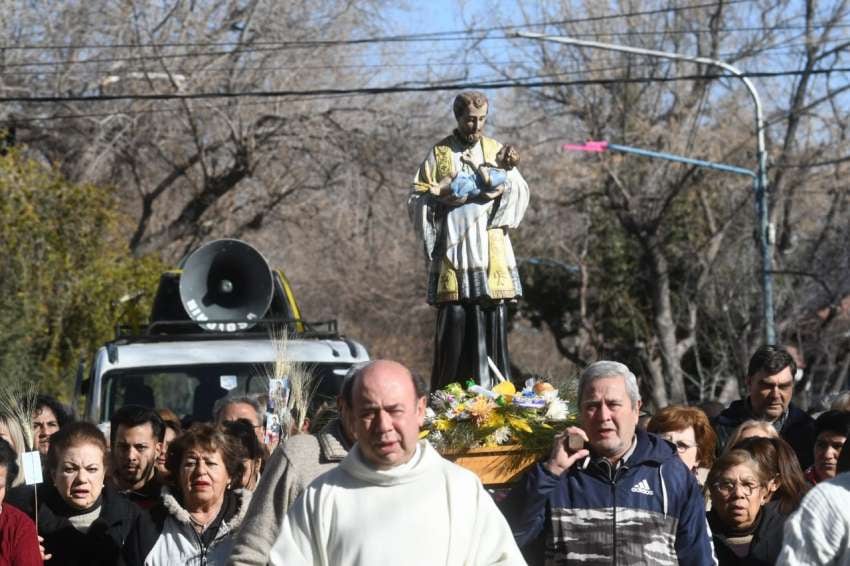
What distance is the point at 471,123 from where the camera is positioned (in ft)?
25.6

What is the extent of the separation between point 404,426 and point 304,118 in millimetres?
25047

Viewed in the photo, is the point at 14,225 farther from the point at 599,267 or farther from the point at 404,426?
the point at 404,426

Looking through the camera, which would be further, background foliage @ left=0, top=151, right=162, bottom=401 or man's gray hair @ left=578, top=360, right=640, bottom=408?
background foliage @ left=0, top=151, right=162, bottom=401

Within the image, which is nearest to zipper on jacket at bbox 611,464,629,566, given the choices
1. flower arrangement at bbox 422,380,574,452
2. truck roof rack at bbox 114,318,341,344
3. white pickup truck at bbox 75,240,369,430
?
flower arrangement at bbox 422,380,574,452

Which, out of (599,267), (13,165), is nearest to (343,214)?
(599,267)

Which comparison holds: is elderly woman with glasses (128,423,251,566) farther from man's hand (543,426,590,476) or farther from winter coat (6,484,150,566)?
man's hand (543,426,590,476)

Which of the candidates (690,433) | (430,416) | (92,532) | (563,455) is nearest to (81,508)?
(92,532)

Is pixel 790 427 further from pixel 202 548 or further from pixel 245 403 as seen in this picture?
pixel 202 548

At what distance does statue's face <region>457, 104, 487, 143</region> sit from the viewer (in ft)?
25.4

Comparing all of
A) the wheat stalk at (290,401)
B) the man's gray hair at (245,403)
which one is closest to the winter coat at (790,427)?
the wheat stalk at (290,401)

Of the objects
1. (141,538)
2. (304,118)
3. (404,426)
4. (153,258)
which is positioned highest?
(304,118)

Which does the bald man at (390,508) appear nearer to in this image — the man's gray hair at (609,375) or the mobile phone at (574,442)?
the mobile phone at (574,442)

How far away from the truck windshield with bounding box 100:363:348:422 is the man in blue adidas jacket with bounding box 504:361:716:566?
263 inches

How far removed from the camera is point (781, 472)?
690 centimetres
